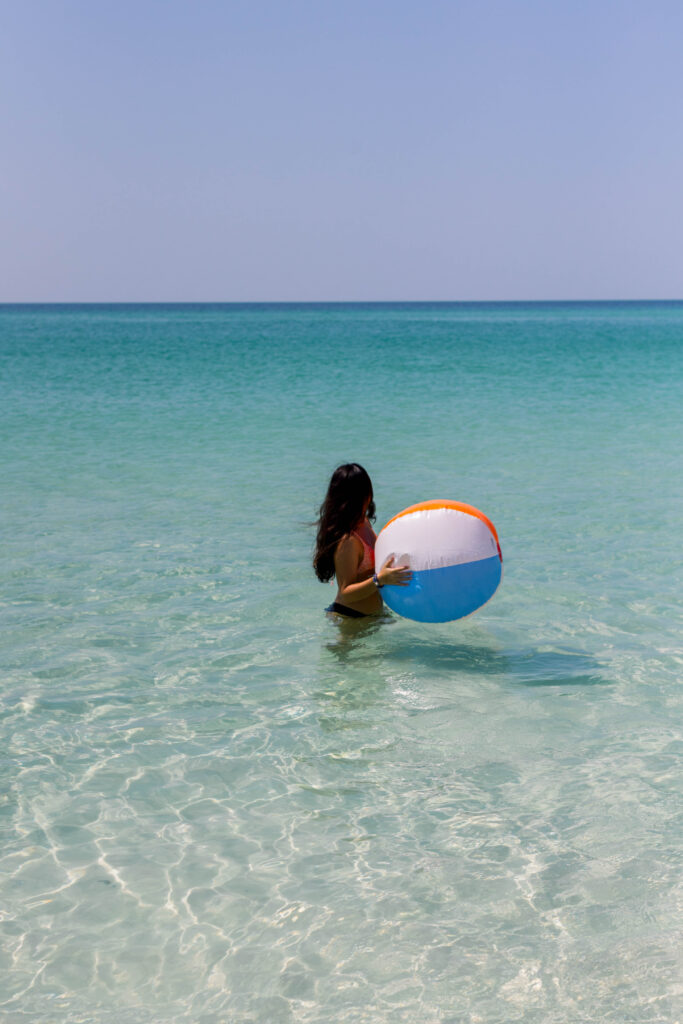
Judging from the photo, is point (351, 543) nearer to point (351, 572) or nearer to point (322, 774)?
point (351, 572)

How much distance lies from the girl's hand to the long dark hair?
1.24ft

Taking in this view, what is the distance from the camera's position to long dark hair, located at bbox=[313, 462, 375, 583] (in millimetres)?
5961

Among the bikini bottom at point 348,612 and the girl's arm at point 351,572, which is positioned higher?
the girl's arm at point 351,572

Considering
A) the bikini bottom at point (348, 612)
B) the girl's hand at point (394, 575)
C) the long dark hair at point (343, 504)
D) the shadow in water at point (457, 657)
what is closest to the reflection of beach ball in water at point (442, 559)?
the girl's hand at point (394, 575)

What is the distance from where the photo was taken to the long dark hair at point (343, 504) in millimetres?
5961

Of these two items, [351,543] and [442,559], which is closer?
[442,559]

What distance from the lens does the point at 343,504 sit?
600cm

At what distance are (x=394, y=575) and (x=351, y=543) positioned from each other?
1.38ft

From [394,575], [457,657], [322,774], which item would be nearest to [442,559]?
[394,575]

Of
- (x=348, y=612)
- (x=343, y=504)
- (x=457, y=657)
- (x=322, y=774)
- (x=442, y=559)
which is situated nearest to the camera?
(x=322, y=774)

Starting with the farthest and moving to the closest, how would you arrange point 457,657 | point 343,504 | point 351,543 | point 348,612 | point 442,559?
point 348,612, point 457,657, point 351,543, point 343,504, point 442,559

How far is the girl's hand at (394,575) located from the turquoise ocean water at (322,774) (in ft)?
2.06

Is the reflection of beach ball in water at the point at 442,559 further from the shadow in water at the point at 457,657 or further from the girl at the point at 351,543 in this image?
the shadow in water at the point at 457,657

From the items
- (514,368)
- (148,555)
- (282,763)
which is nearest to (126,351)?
(514,368)
